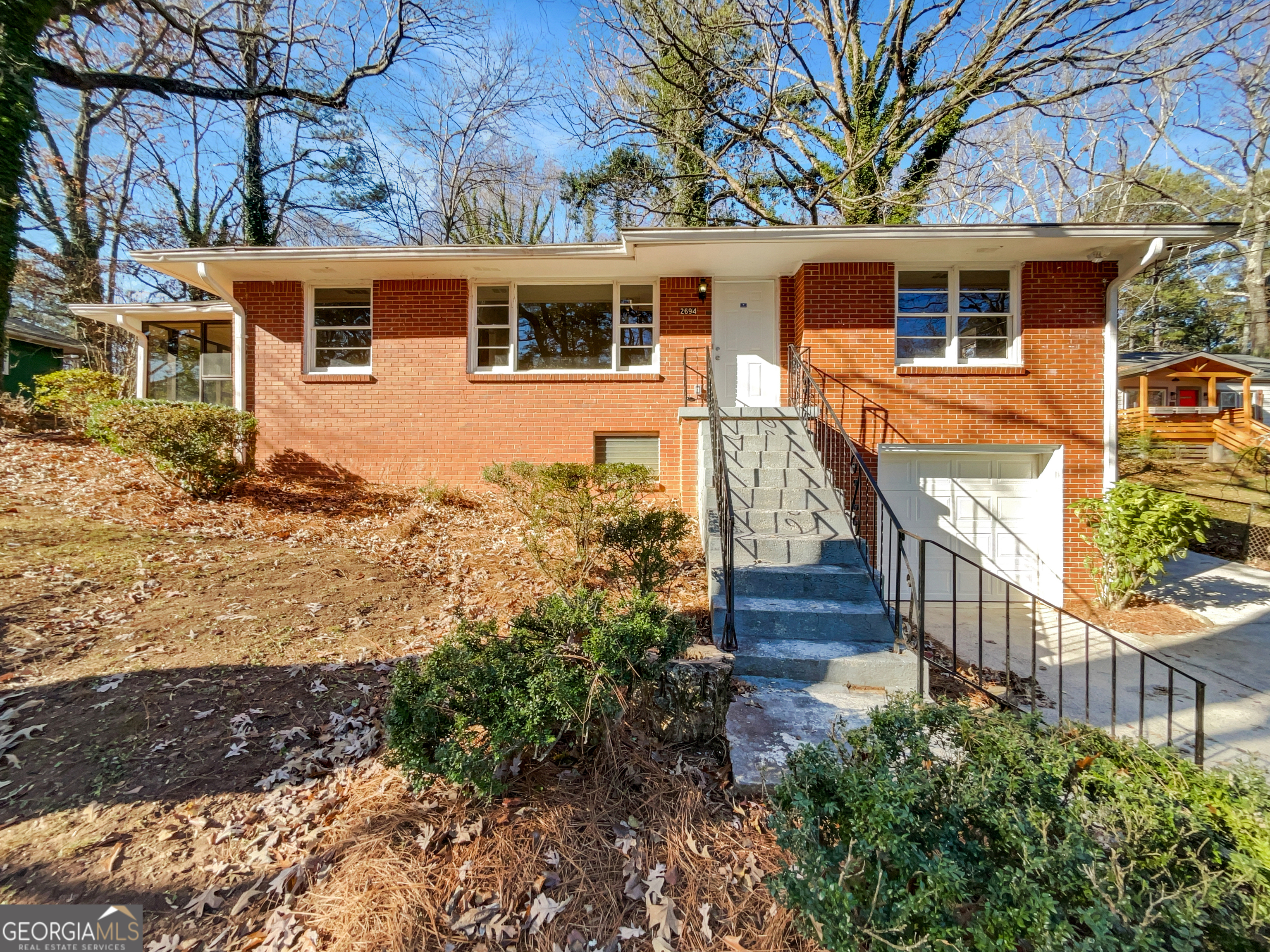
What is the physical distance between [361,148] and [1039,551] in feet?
70.8

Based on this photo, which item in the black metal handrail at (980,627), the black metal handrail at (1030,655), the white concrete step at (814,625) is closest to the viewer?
the black metal handrail at (1030,655)

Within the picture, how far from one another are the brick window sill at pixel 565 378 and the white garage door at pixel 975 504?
148 inches

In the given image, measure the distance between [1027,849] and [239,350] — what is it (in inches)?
422

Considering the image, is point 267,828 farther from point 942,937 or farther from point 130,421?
point 130,421

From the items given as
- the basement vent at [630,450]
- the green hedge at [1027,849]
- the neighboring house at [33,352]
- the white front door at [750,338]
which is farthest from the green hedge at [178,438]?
the neighboring house at [33,352]

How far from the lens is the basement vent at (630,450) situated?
8.48 metres

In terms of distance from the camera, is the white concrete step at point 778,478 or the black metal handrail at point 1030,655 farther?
the white concrete step at point 778,478

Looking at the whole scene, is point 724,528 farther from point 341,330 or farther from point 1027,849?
point 341,330

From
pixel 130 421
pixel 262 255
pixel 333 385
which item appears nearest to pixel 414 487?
pixel 333 385

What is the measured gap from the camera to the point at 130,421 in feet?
22.2

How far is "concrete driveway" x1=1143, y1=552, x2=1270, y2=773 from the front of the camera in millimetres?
4613

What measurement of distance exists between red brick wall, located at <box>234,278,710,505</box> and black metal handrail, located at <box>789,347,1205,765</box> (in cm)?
211

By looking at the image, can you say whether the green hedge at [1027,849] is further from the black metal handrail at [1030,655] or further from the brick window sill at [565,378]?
the brick window sill at [565,378]

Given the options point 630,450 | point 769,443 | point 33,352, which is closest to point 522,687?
point 769,443
